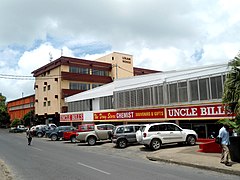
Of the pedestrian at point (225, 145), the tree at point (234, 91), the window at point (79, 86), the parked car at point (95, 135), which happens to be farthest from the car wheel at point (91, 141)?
the window at point (79, 86)

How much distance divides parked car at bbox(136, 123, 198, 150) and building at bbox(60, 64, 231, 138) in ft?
10.1

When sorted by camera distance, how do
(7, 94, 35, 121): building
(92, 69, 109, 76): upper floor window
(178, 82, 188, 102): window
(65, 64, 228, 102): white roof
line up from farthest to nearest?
(7, 94, 35, 121): building → (92, 69, 109, 76): upper floor window → (178, 82, 188, 102): window → (65, 64, 228, 102): white roof

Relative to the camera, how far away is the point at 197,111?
70.7 ft

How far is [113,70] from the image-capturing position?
6044cm

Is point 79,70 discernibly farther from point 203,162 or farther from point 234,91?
point 203,162

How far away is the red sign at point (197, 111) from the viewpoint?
784 inches

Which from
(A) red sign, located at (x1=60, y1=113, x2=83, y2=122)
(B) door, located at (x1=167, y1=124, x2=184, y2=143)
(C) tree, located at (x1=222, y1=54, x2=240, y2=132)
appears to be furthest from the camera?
(A) red sign, located at (x1=60, y1=113, x2=83, y2=122)

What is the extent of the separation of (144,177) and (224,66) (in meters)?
14.1

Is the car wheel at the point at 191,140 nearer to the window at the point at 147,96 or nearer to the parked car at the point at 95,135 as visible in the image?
the parked car at the point at 95,135

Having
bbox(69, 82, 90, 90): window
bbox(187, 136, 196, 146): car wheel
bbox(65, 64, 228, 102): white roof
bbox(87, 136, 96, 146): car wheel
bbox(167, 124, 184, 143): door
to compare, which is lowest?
bbox(87, 136, 96, 146): car wheel

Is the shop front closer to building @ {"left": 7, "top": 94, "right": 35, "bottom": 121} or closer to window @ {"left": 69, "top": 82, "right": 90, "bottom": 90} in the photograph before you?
window @ {"left": 69, "top": 82, "right": 90, "bottom": 90}

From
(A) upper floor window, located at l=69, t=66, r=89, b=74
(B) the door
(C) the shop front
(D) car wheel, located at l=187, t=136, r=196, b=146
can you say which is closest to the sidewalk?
(C) the shop front

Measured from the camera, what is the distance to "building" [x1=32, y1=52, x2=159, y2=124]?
51875mm

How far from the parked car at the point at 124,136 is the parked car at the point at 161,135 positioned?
2.27 metres
